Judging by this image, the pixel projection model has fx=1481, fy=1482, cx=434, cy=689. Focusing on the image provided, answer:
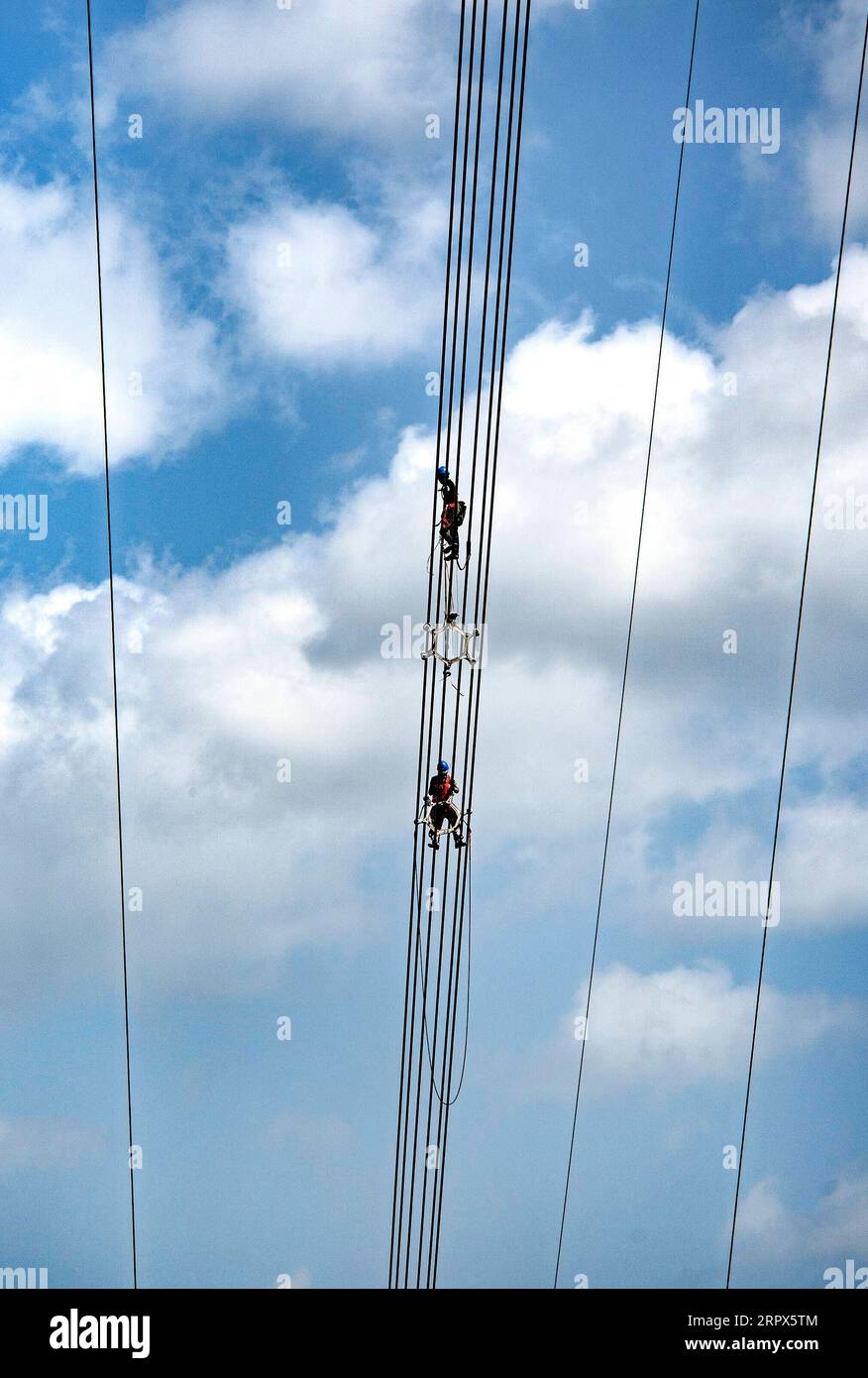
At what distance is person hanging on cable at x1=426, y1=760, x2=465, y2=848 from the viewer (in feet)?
45.4

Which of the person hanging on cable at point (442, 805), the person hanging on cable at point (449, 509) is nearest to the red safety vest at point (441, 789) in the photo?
the person hanging on cable at point (442, 805)

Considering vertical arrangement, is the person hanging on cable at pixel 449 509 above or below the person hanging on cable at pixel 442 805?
above

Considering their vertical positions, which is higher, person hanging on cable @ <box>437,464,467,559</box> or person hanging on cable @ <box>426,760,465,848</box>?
person hanging on cable @ <box>437,464,467,559</box>

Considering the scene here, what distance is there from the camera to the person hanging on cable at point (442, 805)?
1384cm

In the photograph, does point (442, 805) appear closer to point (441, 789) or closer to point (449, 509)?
point (441, 789)

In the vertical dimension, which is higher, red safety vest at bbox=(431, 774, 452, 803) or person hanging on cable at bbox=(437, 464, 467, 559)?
person hanging on cable at bbox=(437, 464, 467, 559)

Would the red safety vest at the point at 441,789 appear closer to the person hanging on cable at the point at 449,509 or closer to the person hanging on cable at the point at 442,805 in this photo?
the person hanging on cable at the point at 442,805

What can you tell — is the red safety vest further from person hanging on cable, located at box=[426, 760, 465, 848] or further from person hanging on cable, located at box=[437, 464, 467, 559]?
person hanging on cable, located at box=[437, 464, 467, 559]

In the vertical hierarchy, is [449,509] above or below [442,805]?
above

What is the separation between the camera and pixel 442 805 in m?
13.8

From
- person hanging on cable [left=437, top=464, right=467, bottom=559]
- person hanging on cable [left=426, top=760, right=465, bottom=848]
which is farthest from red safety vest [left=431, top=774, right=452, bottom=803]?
person hanging on cable [left=437, top=464, right=467, bottom=559]

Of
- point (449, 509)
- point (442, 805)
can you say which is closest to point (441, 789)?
point (442, 805)
